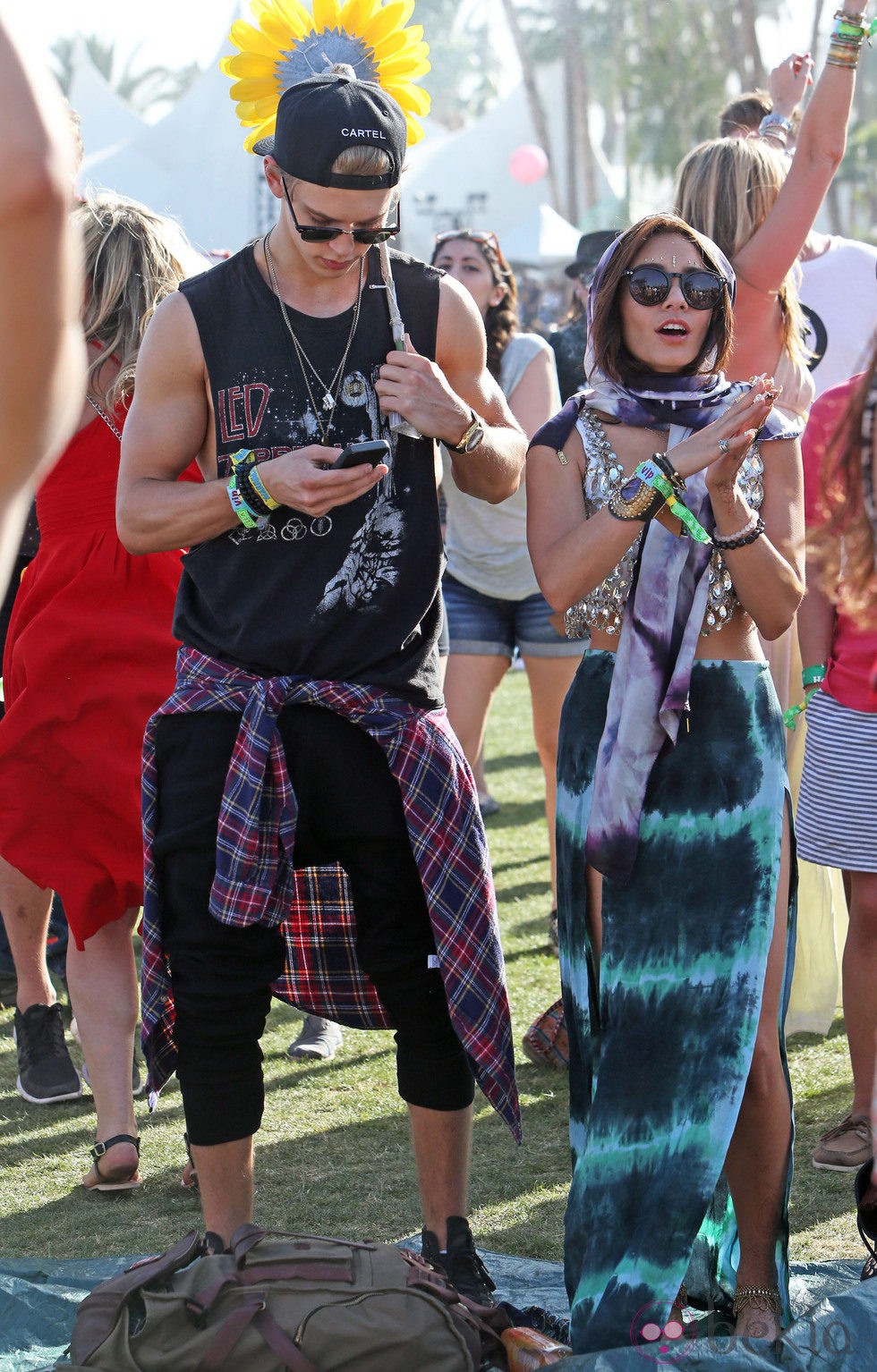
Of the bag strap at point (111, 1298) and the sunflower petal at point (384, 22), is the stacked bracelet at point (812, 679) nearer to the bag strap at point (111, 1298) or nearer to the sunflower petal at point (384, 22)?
the sunflower petal at point (384, 22)

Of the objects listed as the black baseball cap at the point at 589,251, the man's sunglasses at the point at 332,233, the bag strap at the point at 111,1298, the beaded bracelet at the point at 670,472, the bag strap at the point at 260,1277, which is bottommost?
the bag strap at the point at 111,1298

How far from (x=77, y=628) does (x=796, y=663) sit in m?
2.00

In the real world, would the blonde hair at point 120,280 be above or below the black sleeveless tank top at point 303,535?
above

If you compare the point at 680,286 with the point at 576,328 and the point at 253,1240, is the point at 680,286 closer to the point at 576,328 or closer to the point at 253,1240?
the point at 253,1240

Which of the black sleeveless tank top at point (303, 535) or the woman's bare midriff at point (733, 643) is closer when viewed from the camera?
the woman's bare midriff at point (733, 643)

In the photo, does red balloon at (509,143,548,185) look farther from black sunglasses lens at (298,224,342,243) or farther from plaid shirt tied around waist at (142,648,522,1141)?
plaid shirt tied around waist at (142,648,522,1141)

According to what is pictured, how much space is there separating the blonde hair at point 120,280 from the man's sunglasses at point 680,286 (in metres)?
1.28

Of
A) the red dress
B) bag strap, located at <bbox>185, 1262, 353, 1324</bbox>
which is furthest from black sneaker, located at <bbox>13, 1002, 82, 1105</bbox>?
bag strap, located at <bbox>185, 1262, 353, 1324</bbox>

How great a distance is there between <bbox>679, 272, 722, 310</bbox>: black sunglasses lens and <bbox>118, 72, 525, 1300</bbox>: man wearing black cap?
445mm

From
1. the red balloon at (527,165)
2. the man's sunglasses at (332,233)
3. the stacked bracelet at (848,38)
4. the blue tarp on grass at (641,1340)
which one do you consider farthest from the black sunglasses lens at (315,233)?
the red balloon at (527,165)

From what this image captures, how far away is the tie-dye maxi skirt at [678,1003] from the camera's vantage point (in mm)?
2604

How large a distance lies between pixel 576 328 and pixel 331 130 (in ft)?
10.7

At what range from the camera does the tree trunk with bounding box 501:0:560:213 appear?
135ft

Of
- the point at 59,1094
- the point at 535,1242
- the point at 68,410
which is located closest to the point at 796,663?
the point at 535,1242
